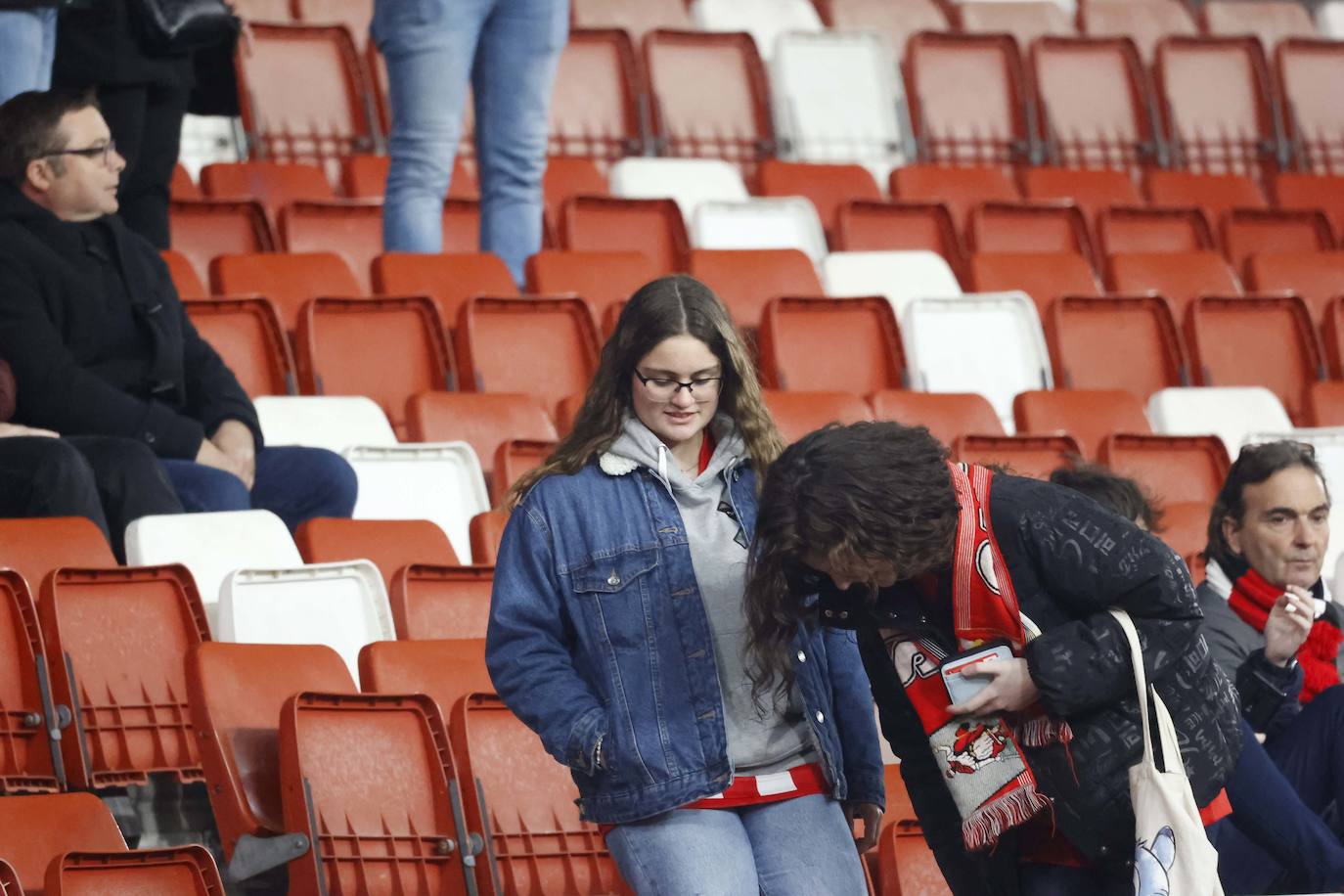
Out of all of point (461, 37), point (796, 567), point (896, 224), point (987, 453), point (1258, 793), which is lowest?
point (1258, 793)

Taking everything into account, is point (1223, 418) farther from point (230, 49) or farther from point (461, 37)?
point (230, 49)

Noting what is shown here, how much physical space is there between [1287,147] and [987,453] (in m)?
3.84

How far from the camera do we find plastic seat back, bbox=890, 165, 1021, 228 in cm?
665

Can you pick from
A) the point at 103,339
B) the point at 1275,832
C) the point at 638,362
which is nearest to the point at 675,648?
the point at 638,362

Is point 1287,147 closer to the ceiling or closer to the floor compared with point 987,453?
closer to the ceiling

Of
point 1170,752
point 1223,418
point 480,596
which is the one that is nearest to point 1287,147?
point 1223,418

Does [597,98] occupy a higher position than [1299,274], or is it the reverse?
[597,98]

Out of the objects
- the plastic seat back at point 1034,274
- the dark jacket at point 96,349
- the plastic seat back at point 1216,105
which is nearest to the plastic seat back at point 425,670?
the dark jacket at point 96,349

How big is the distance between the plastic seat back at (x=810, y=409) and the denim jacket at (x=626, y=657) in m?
1.92

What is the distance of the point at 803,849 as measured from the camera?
2.36 meters

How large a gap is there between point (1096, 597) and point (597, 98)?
5114mm

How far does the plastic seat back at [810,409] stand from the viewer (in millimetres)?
4406

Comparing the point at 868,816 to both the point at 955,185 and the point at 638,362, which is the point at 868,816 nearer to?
the point at 638,362

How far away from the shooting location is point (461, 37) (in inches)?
202
